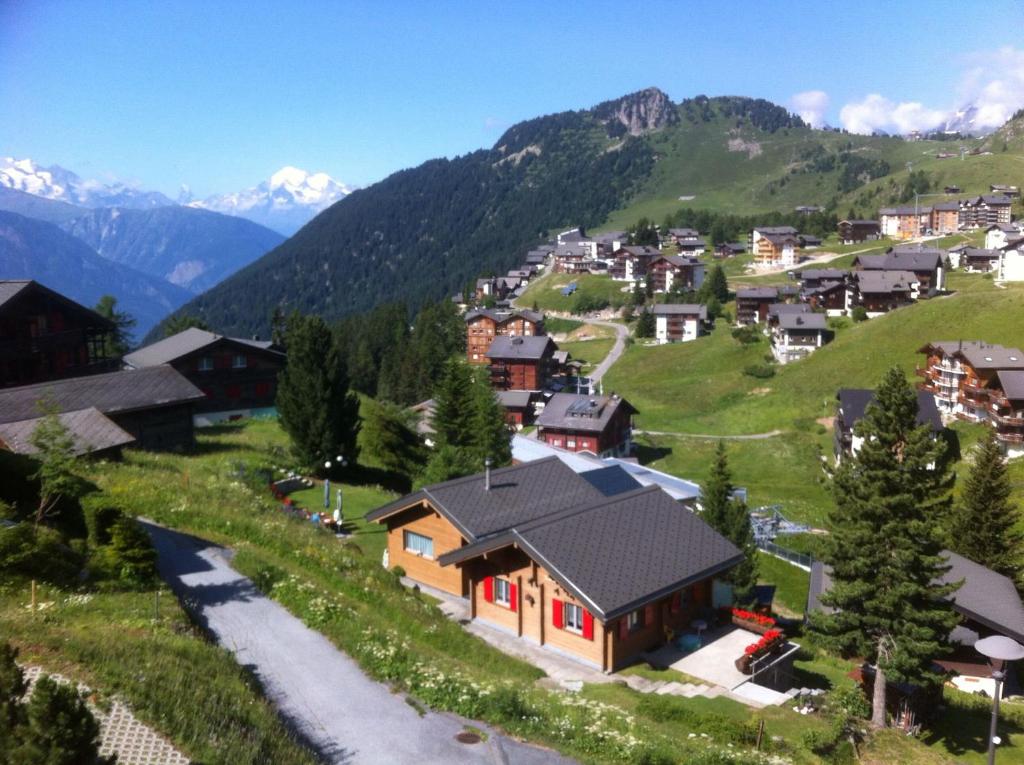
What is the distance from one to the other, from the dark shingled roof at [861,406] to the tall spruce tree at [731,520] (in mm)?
33998

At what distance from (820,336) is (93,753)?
3776 inches

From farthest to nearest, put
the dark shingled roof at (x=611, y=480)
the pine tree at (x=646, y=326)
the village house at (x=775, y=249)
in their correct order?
the village house at (x=775, y=249) < the pine tree at (x=646, y=326) < the dark shingled roof at (x=611, y=480)

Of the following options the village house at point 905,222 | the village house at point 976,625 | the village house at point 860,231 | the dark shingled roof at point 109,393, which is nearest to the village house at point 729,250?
the village house at point 860,231

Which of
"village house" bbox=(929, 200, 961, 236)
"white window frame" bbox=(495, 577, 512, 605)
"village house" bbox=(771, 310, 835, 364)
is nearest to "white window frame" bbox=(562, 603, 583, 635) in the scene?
"white window frame" bbox=(495, 577, 512, 605)

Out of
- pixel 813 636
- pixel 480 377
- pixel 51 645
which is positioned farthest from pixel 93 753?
pixel 480 377

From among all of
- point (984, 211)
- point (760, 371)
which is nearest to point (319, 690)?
point (760, 371)

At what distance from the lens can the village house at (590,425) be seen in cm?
7512

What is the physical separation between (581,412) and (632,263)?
302 ft

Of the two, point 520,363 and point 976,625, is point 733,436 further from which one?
point 976,625

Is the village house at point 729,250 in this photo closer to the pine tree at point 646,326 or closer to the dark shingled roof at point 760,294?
the pine tree at point 646,326

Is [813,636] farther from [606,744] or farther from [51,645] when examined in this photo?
[51,645]

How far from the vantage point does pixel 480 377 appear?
61031 mm

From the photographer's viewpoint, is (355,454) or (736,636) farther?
(355,454)

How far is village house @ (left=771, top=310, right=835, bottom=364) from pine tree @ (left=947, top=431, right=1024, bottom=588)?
5717 cm
